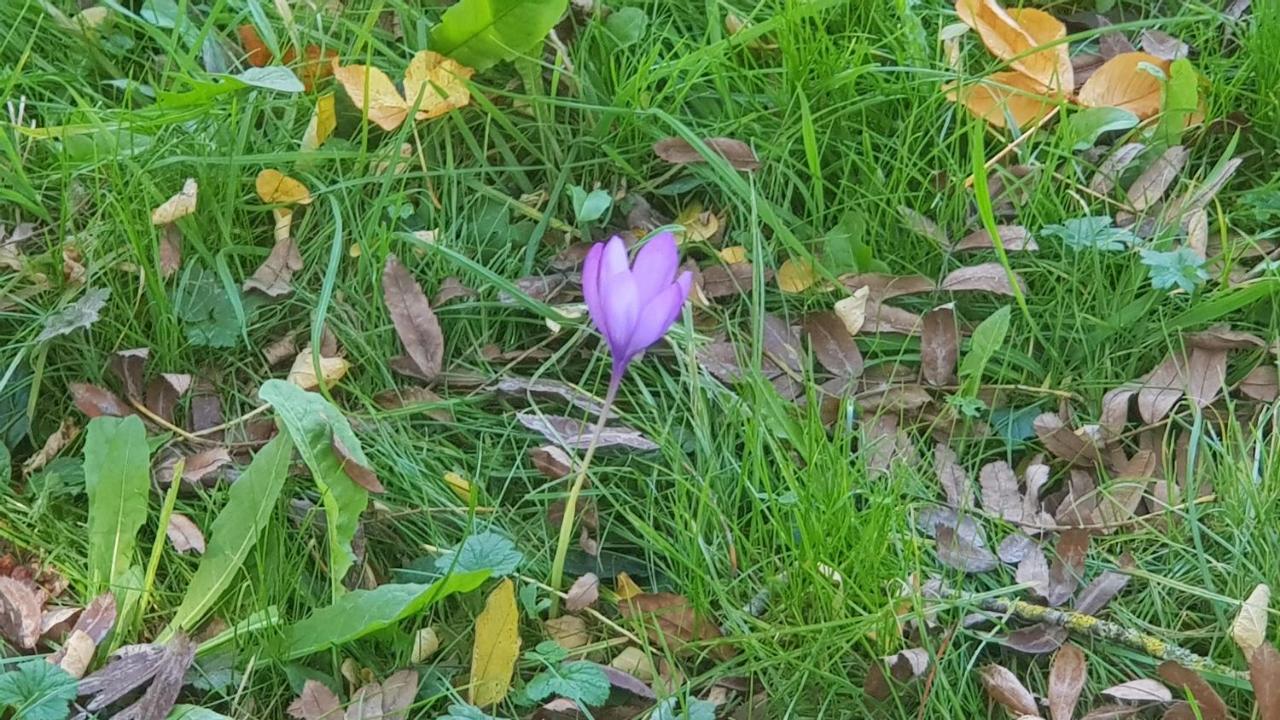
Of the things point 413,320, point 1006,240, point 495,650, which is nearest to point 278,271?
point 413,320

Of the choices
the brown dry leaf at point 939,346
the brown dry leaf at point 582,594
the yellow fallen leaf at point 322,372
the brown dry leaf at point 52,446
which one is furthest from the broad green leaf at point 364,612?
Answer: the brown dry leaf at point 939,346

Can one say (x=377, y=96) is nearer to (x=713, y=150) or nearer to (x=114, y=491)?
(x=713, y=150)

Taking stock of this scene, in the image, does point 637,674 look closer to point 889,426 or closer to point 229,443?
point 889,426

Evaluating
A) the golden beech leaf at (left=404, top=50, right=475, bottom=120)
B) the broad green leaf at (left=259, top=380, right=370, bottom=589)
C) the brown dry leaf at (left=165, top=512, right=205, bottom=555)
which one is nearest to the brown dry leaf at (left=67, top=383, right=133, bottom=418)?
the brown dry leaf at (left=165, top=512, right=205, bottom=555)

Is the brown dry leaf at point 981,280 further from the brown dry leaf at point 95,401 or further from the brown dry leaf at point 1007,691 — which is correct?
the brown dry leaf at point 95,401

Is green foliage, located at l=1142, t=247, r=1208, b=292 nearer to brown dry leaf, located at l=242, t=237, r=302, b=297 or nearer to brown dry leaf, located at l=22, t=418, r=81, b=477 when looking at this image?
brown dry leaf, located at l=242, t=237, r=302, b=297
